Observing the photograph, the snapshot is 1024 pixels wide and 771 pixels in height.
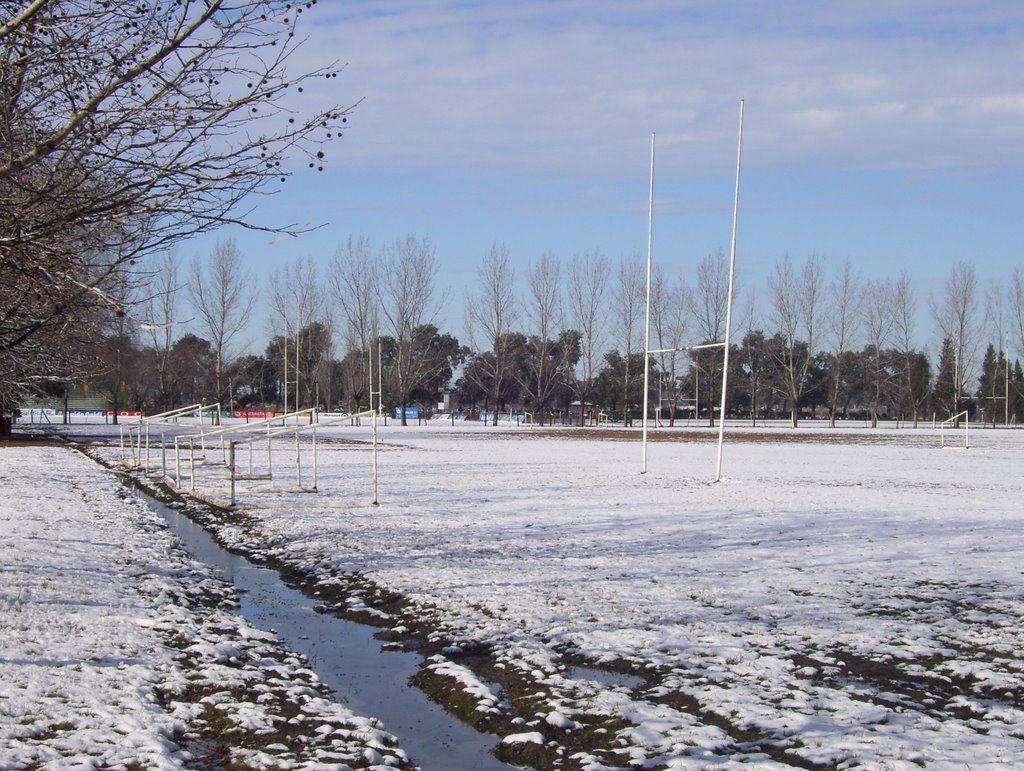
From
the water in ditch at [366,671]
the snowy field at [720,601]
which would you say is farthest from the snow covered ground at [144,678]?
the snowy field at [720,601]

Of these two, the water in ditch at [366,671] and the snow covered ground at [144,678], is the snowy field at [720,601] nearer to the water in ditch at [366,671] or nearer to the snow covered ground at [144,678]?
the water in ditch at [366,671]

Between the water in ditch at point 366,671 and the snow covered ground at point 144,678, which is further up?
the snow covered ground at point 144,678

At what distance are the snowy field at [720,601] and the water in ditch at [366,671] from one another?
1.16 ft

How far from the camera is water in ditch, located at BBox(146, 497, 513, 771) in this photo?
5543 millimetres

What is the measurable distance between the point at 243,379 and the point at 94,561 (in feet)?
255

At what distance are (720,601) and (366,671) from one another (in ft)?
11.5

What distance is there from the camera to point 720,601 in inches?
346

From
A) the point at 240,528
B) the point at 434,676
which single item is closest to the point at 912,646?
the point at 434,676

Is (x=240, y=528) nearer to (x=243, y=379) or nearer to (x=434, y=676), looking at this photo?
(x=434, y=676)

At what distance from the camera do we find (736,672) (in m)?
6.62

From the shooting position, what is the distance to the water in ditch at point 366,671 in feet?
18.2

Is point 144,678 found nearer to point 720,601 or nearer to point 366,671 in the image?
point 366,671

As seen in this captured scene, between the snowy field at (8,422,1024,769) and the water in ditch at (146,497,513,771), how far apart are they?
0.35 meters

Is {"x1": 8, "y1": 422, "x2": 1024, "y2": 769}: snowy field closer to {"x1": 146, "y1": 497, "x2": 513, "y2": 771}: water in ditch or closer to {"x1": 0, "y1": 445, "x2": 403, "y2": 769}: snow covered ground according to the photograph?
{"x1": 146, "y1": 497, "x2": 513, "y2": 771}: water in ditch
